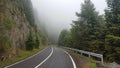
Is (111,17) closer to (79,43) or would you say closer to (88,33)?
(88,33)

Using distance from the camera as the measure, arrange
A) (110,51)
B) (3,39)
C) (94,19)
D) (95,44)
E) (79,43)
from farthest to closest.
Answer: (79,43)
(94,19)
(95,44)
(110,51)
(3,39)

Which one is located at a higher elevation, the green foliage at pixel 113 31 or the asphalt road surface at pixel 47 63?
the green foliage at pixel 113 31

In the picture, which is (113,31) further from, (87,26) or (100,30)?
(87,26)

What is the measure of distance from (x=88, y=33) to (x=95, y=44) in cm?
519

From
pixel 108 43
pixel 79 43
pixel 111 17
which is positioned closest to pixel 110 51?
pixel 108 43

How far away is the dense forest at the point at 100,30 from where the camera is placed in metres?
24.3

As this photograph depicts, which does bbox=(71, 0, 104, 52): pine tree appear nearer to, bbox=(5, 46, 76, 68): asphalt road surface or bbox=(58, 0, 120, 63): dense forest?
bbox=(58, 0, 120, 63): dense forest

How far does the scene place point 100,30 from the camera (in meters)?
31.0

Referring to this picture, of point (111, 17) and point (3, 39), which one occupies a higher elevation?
point (111, 17)

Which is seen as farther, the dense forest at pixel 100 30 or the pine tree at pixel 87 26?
the pine tree at pixel 87 26

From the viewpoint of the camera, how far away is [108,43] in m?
24.9

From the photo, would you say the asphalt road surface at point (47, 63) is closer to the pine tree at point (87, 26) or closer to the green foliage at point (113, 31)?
the green foliage at point (113, 31)

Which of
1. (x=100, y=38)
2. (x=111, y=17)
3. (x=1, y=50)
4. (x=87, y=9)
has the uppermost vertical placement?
(x=87, y=9)

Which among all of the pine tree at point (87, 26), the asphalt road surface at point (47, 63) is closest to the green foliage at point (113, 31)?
the pine tree at point (87, 26)
